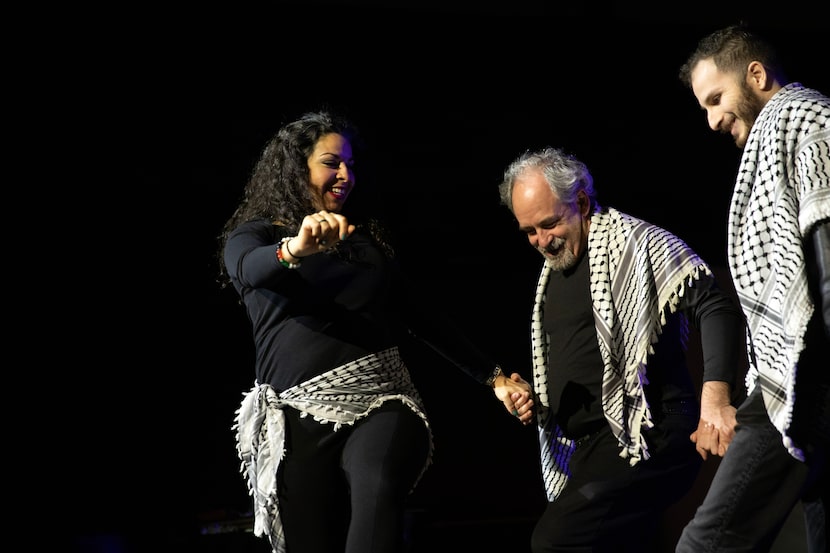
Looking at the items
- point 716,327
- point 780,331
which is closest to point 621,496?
point 716,327

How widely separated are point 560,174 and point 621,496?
92cm

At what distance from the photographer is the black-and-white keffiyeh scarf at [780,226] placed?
4.88ft

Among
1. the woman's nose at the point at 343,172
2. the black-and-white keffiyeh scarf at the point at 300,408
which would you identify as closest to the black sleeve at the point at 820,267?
the black-and-white keffiyeh scarf at the point at 300,408

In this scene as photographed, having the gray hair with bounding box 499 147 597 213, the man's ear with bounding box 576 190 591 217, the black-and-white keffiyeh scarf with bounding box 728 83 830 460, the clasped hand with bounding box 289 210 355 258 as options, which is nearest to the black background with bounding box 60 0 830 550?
the gray hair with bounding box 499 147 597 213

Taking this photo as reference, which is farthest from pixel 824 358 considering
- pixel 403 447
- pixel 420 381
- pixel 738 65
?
pixel 420 381

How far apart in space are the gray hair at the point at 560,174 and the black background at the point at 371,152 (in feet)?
5.66

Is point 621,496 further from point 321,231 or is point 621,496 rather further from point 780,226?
point 321,231

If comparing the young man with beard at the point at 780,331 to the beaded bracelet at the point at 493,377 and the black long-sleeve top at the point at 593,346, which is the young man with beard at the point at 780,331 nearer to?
the black long-sleeve top at the point at 593,346

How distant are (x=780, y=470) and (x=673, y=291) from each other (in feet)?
2.47

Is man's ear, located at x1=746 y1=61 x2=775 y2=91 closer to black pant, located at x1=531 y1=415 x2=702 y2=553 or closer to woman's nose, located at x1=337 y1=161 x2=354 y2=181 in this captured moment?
black pant, located at x1=531 y1=415 x2=702 y2=553

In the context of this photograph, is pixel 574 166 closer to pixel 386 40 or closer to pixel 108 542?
pixel 386 40

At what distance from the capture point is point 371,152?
3914 mm

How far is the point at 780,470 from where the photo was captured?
154 cm

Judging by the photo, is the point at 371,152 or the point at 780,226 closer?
the point at 780,226
